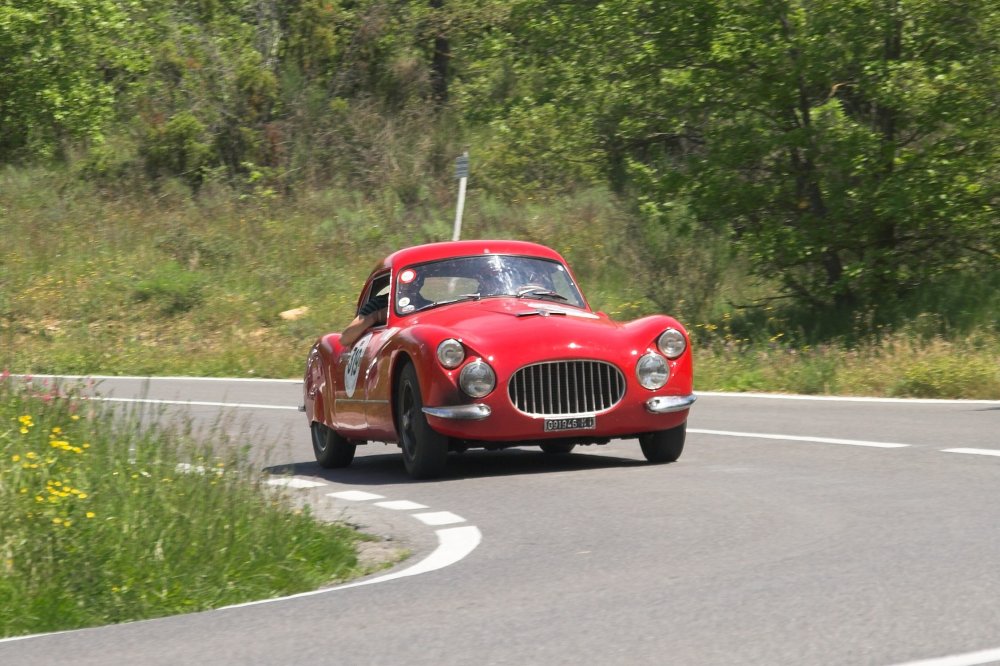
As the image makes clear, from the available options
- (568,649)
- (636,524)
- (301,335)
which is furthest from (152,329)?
(568,649)

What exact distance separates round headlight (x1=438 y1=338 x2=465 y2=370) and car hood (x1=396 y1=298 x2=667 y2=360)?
0.08 metres

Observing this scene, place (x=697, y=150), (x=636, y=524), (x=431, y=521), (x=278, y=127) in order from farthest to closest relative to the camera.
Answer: (x=278, y=127), (x=697, y=150), (x=431, y=521), (x=636, y=524)

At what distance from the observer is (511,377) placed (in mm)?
11109

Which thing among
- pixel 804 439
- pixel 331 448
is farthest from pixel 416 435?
pixel 804 439

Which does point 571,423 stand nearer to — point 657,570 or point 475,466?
point 475,466

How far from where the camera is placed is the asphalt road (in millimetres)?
5746

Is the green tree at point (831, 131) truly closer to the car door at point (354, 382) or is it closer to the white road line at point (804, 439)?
the white road line at point (804, 439)

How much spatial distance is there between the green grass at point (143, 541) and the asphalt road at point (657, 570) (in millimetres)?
377

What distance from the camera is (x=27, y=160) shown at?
128ft

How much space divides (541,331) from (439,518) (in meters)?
2.06

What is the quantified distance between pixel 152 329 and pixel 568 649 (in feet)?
87.6

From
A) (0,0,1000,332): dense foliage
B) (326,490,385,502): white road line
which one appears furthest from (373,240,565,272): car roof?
(0,0,1000,332): dense foliage

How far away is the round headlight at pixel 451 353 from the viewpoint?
11.1 m

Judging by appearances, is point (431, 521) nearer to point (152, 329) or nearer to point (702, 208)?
point (702, 208)
